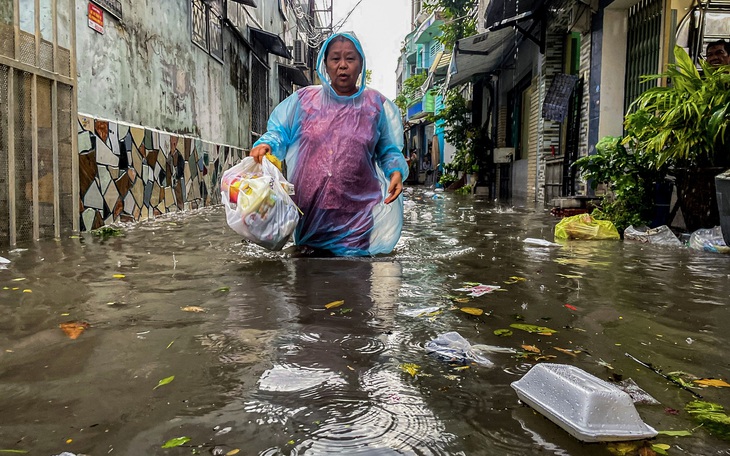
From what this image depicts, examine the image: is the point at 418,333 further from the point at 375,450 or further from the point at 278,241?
the point at 278,241

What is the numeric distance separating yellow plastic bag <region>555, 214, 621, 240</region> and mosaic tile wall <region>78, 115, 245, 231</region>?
453 cm

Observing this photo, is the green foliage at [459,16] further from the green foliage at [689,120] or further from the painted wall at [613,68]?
the green foliage at [689,120]

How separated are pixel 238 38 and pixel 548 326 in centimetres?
1135

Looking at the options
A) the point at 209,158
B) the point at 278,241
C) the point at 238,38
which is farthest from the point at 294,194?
the point at 238,38

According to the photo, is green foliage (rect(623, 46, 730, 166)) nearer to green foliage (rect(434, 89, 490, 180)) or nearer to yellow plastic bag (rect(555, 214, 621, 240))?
yellow plastic bag (rect(555, 214, 621, 240))

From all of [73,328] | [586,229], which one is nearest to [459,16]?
[586,229]

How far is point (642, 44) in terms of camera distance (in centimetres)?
746

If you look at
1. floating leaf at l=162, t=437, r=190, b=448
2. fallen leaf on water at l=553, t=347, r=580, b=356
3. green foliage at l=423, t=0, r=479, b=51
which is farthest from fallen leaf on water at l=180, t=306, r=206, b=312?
green foliage at l=423, t=0, r=479, b=51

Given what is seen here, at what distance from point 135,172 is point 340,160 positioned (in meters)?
3.46

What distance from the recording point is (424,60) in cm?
3566

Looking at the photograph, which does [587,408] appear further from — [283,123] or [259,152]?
[283,123]

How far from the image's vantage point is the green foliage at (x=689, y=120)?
14.7 ft

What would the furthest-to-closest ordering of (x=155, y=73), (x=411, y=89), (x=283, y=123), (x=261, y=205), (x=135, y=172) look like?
1. (x=411, y=89)
2. (x=155, y=73)
3. (x=135, y=172)
4. (x=283, y=123)
5. (x=261, y=205)

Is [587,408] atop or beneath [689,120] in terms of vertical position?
beneath
